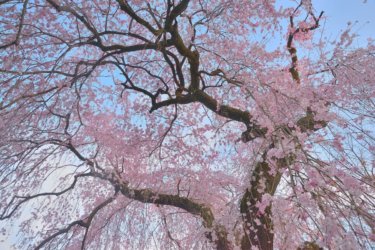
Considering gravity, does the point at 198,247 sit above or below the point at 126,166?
below

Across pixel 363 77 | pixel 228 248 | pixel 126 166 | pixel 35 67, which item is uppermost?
pixel 363 77

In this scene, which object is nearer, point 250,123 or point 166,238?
point 250,123

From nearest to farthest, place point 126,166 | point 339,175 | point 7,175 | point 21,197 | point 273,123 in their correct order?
point 339,175 < point 273,123 < point 7,175 < point 21,197 < point 126,166

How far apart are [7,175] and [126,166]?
2.81 m

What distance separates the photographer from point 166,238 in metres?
7.83

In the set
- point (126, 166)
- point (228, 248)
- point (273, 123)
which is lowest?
point (228, 248)

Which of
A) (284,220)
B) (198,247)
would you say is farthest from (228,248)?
(284,220)

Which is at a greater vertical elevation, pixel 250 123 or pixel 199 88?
pixel 199 88

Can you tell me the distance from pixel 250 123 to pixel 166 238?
12.4ft

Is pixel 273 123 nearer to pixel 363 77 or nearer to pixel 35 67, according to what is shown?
pixel 363 77

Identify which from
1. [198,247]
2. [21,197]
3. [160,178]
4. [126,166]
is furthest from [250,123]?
[21,197]

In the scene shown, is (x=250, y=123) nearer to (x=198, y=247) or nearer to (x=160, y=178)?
(x=198, y=247)

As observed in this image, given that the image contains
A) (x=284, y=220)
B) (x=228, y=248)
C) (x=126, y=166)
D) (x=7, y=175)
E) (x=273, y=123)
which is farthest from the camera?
(x=126, y=166)

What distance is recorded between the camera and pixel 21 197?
6.42 meters
